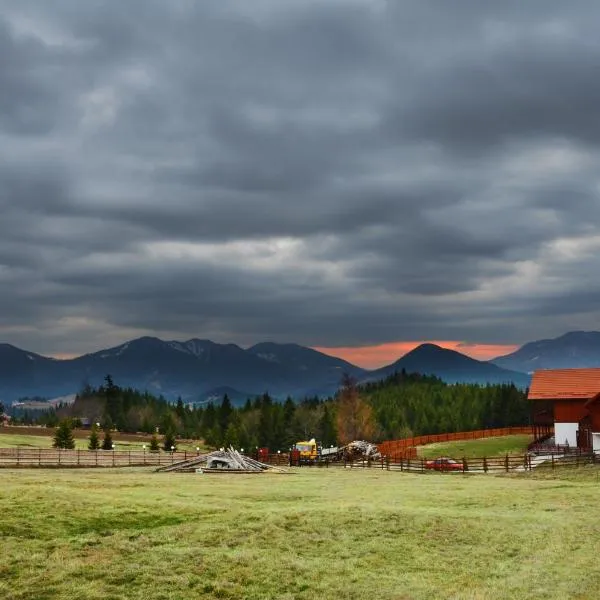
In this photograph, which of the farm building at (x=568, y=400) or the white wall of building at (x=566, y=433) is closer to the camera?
the farm building at (x=568, y=400)

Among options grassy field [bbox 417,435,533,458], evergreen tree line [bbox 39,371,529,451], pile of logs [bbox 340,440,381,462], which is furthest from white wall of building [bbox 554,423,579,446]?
evergreen tree line [bbox 39,371,529,451]

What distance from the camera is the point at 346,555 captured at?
23.3 meters

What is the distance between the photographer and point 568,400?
7912 centimetres

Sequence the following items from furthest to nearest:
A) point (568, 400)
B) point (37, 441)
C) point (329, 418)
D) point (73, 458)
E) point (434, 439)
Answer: point (329, 418) → point (37, 441) → point (434, 439) → point (568, 400) → point (73, 458)

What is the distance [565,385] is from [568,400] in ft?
9.06

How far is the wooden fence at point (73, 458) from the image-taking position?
57.9 m

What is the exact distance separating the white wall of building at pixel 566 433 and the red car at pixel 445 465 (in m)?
24.5

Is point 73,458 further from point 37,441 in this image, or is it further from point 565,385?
point 565,385

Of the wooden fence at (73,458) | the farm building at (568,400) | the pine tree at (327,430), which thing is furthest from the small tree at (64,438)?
the pine tree at (327,430)

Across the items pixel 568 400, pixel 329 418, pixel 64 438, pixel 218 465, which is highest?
pixel 568 400

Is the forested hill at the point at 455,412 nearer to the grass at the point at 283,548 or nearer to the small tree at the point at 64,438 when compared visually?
the small tree at the point at 64,438

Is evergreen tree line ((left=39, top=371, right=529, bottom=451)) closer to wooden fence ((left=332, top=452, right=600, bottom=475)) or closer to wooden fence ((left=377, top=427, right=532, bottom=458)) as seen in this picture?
wooden fence ((left=377, top=427, right=532, bottom=458))

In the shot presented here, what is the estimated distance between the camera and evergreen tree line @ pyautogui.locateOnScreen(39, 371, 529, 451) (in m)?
140

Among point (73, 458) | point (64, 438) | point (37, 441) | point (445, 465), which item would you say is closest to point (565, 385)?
point (445, 465)
